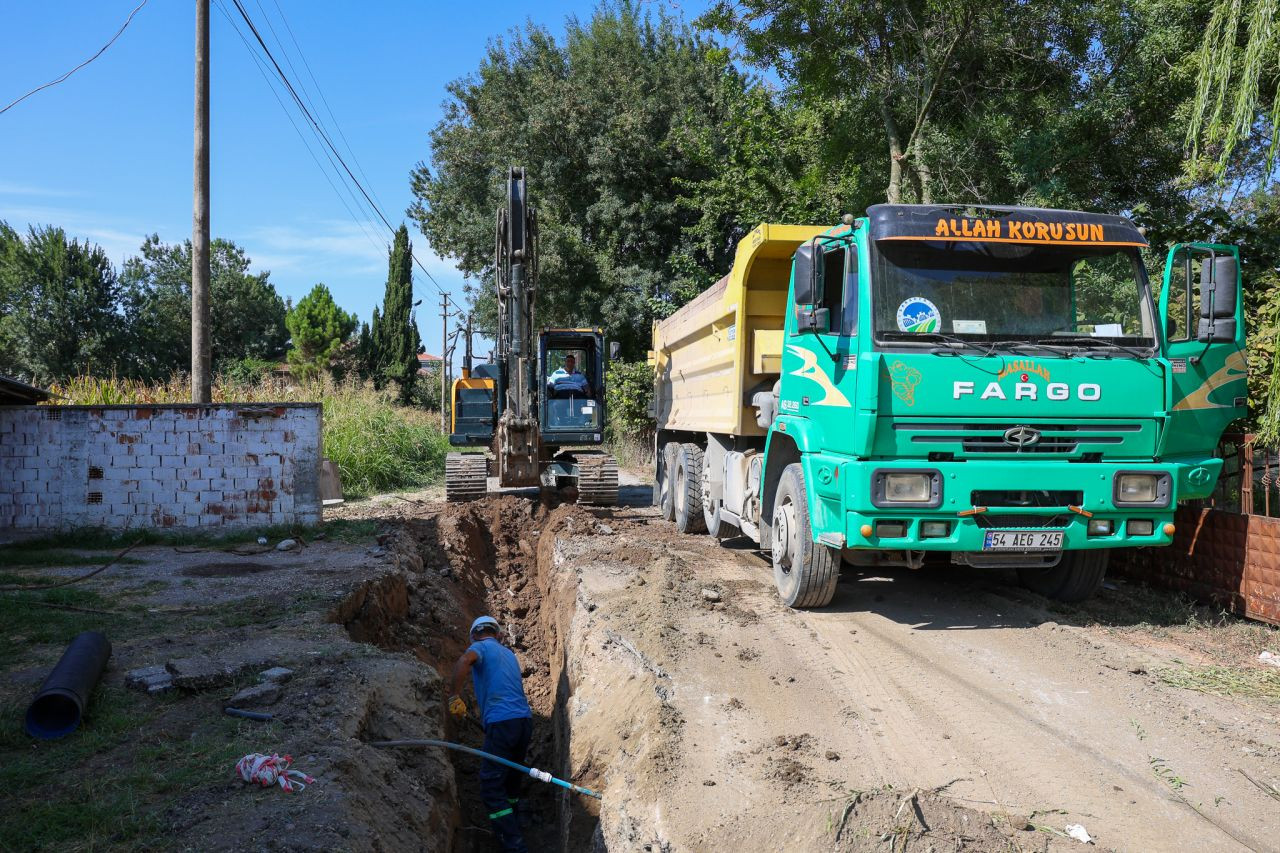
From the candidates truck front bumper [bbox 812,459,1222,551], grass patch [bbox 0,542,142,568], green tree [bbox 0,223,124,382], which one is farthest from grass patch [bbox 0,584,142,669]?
green tree [bbox 0,223,124,382]

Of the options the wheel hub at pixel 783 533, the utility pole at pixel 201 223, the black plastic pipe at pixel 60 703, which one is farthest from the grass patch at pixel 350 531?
the black plastic pipe at pixel 60 703

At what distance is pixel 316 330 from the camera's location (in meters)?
40.9

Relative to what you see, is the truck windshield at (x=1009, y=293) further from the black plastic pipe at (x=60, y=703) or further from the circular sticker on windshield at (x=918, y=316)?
the black plastic pipe at (x=60, y=703)

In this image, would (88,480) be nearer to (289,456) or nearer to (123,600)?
(289,456)

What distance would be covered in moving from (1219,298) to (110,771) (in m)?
7.16

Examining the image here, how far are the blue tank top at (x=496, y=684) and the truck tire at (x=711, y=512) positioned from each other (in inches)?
166

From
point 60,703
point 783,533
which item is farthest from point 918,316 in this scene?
point 60,703

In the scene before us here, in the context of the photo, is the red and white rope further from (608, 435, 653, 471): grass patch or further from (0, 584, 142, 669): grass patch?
(608, 435, 653, 471): grass patch

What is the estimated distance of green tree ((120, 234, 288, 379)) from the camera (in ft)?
118

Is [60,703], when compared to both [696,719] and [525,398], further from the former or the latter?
[525,398]

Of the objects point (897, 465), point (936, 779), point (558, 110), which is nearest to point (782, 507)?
point (897, 465)

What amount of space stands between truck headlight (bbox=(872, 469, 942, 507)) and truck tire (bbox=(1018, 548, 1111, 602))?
76.1 inches

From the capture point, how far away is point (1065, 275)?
634 centimetres

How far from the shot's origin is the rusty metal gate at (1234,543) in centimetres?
645
